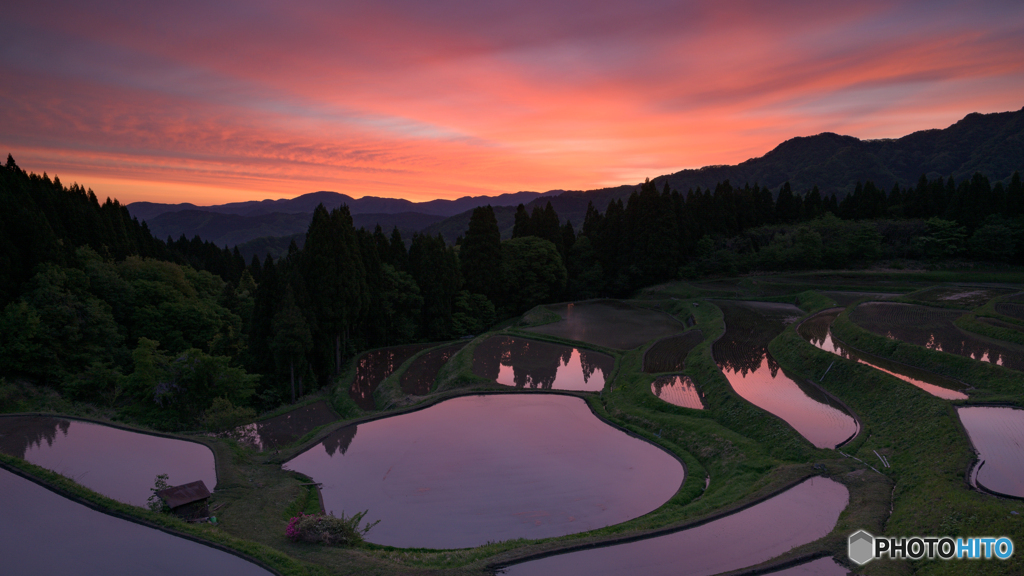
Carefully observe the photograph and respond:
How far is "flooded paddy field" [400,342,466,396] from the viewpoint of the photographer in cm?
2424

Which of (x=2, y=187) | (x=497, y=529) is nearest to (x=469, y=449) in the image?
(x=497, y=529)

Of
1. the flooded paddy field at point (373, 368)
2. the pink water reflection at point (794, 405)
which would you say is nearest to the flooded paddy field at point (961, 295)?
the pink water reflection at point (794, 405)

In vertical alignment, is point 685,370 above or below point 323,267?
below

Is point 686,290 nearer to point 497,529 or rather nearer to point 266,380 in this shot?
point 266,380

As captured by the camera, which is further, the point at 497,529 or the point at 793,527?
the point at 497,529

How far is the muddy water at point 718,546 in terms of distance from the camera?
8.58 metres

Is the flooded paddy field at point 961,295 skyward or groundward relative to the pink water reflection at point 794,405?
skyward

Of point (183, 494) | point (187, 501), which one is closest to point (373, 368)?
point (183, 494)

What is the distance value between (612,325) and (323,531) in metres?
28.1

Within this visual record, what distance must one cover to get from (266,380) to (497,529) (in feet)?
67.4

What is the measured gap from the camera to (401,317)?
130ft

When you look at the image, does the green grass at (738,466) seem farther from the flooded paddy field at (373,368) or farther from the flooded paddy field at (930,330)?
the flooded paddy field at (373,368)

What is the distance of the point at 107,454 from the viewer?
13.9 m

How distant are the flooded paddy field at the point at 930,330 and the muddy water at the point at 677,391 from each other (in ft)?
28.8
